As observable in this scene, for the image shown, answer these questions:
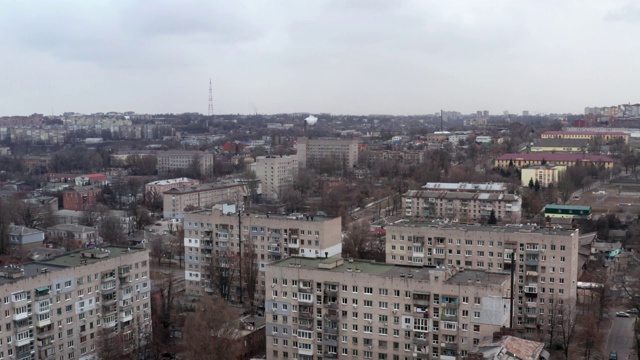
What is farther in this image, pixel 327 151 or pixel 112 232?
pixel 327 151

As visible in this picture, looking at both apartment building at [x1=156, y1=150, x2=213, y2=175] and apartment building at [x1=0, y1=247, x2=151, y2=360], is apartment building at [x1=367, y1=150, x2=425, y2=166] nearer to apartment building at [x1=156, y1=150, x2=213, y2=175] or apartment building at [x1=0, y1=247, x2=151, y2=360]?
apartment building at [x1=156, y1=150, x2=213, y2=175]

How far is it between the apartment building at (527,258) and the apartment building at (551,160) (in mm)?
24466

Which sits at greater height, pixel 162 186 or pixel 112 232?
pixel 162 186

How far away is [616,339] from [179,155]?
113ft

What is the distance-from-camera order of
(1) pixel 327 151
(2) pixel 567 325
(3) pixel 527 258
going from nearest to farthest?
(2) pixel 567 325 < (3) pixel 527 258 < (1) pixel 327 151

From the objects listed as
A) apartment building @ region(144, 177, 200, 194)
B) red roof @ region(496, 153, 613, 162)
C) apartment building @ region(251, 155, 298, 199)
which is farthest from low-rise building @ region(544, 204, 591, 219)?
apartment building @ region(144, 177, 200, 194)

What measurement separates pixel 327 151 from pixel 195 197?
1966cm

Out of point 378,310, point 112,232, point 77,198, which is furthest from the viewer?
point 77,198

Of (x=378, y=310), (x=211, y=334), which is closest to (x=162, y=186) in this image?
(x=211, y=334)

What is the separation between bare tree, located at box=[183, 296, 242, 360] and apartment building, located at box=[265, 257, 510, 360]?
2.54ft

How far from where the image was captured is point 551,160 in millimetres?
37812

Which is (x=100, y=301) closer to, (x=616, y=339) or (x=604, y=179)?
(x=616, y=339)

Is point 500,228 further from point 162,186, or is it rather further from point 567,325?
point 162,186

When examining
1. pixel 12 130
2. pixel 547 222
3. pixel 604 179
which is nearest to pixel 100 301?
pixel 547 222
